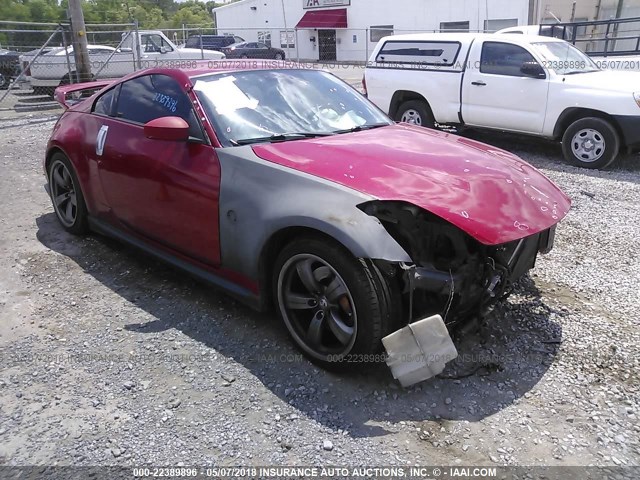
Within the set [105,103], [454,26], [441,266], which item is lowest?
[441,266]

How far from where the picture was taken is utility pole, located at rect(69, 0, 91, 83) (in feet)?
41.7

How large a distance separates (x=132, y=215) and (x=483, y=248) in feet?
8.41

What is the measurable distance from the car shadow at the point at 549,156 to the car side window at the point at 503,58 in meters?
0.93

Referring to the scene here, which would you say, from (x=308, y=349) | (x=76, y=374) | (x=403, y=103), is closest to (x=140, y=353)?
(x=76, y=374)

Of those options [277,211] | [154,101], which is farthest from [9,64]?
[277,211]

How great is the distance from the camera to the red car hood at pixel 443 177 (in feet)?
8.86

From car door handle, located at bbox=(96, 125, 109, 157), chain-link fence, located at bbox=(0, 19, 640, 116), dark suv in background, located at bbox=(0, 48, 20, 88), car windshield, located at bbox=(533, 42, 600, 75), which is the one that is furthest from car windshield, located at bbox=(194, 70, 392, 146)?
dark suv in background, located at bbox=(0, 48, 20, 88)

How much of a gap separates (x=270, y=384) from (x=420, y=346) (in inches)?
33.9

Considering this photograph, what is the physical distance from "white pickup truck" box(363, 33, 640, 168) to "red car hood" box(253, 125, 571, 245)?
4.47 m

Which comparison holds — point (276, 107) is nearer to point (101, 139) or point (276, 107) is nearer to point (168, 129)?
point (168, 129)

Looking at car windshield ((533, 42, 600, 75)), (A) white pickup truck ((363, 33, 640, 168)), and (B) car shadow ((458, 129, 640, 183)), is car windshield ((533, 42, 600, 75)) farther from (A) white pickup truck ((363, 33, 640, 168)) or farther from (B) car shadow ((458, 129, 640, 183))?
(B) car shadow ((458, 129, 640, 183))

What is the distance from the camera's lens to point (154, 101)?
3.93 metres

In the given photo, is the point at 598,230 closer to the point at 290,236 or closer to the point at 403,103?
the point at 290,236

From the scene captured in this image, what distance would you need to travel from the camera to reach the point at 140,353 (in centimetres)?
319
